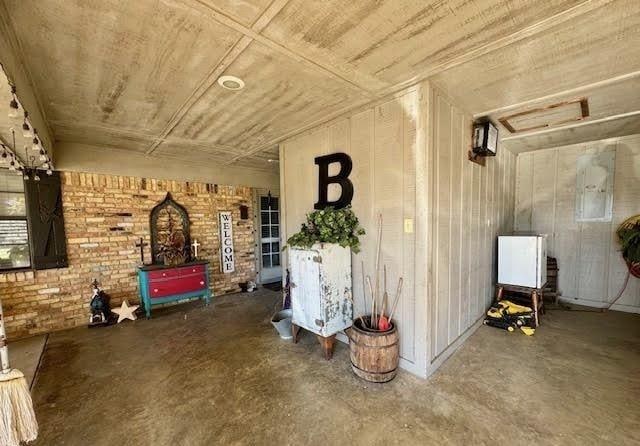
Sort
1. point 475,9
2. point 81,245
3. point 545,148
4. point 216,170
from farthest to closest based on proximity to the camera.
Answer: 1. point 216,170
2. point 545,148
3. point 81,245
4. point 475,9

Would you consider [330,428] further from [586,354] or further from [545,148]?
[545,148]

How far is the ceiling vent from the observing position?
2.90 meters

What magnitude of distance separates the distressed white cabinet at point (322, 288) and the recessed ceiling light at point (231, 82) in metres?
1.72

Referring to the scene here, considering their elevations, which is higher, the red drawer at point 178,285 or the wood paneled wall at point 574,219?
the wood paneled wall at point 574,219

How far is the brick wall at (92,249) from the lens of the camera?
369 cm

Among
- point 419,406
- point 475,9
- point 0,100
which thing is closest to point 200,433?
point 419,406

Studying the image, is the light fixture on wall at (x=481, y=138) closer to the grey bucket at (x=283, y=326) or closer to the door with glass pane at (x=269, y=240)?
the grey bucket at (x=283, y=326)

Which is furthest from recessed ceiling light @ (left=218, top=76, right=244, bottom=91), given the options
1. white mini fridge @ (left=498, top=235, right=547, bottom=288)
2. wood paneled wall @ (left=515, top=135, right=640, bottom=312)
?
wood paneled wall @ (left=515, top=135, right=640, bottom=312)

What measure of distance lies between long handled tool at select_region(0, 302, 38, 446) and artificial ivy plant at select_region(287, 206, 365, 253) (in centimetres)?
222

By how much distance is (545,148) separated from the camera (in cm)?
463

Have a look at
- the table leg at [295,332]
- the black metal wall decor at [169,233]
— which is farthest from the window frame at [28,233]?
the table leg at [295,332]

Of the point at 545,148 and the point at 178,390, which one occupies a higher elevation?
the point at 545,148

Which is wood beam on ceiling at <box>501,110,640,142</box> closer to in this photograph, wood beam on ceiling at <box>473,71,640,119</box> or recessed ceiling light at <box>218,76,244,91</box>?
wood beam on ceiling at <box>473,71,640,119</box>

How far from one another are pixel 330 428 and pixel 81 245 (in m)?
4.50
